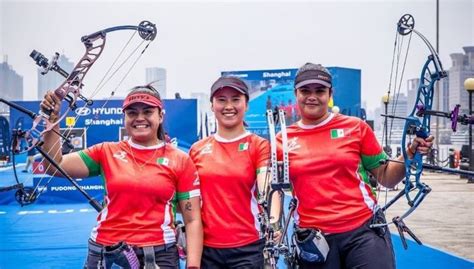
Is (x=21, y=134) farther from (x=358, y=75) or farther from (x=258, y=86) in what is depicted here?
(x=358, y=75)

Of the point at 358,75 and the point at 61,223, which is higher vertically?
the point at 358,75

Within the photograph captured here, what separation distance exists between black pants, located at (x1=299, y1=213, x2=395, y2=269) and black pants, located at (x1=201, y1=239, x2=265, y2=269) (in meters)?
0.33

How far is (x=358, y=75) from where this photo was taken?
17.2 meters

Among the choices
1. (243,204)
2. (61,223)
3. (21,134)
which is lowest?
(61,223)

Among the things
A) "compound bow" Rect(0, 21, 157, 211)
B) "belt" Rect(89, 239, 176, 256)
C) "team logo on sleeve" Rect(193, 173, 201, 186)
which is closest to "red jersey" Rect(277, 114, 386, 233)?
"team logo on sleeve" Rect(193, 173, 201, 186)

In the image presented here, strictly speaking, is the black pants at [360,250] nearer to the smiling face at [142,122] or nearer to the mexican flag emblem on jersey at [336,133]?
the mexican flag emblem on jersey at [336,133]

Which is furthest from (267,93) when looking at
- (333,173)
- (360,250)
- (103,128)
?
(360,250)

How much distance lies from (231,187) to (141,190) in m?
0.47

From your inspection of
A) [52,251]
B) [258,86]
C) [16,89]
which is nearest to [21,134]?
[52,251]

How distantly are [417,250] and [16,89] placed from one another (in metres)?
8.42

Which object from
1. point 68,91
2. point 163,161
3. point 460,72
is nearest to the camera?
point 163,161

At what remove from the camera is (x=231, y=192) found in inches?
116

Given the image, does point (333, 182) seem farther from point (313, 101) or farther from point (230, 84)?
point (230, 84)

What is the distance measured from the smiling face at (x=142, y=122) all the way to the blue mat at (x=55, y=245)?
3.10 m
